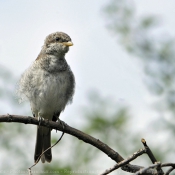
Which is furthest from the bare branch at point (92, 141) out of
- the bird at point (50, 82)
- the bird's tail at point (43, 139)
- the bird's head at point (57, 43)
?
the bird's tail at point (43, 139)

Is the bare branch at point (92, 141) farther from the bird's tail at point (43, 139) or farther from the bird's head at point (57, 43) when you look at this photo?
the bird's tail at point (43, 139)

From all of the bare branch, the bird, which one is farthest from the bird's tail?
the bare branch

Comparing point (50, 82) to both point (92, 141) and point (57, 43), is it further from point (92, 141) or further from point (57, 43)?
point (92, 141)

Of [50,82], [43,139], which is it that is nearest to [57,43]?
[50,82]

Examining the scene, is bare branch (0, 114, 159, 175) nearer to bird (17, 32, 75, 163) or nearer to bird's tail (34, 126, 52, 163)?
bird (17, 32, 75, 163)

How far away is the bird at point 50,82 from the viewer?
5.59 meters

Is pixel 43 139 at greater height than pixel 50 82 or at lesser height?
lesser

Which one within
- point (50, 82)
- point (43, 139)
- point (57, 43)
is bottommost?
point (43, 139)

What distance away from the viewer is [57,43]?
5996 mm

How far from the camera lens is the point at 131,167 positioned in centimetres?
315

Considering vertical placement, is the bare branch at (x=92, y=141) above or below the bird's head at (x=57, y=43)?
below

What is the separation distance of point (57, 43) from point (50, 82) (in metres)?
0.64

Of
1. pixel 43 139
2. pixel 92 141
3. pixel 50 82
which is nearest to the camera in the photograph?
pixel 92 141

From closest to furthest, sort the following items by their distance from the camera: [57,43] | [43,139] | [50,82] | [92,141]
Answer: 1. [92,141]
2. [50,82]
3. [57,43]
4. [43,139]
